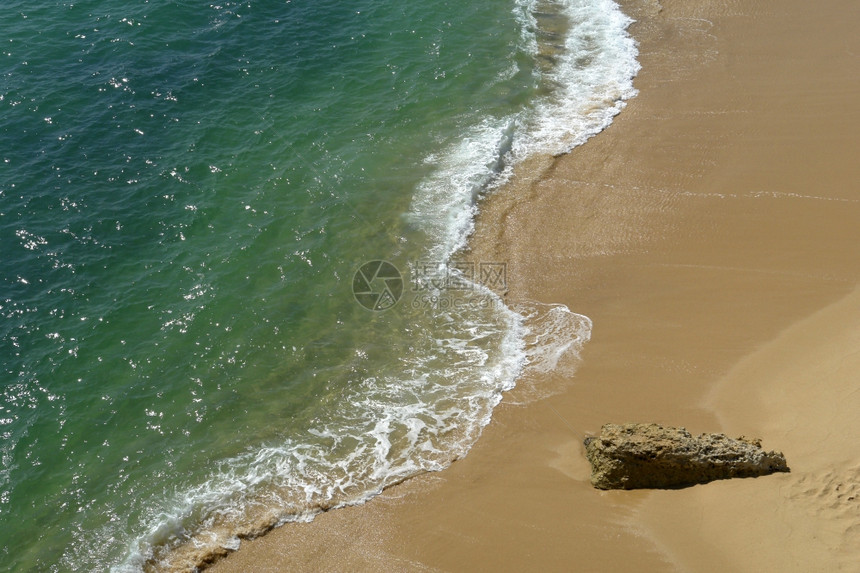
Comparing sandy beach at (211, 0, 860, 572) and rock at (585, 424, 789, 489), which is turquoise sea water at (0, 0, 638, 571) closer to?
sandy beach at (211, 0, 860, 572)

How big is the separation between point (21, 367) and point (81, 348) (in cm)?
107

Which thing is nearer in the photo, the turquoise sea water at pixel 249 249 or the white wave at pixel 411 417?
the white wave at pixel 411 417

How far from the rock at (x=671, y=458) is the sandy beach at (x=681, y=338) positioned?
0.19 metres

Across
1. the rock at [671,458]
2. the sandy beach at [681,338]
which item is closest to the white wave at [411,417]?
the sandy beach at [681,338]

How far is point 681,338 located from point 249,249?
9.22 m

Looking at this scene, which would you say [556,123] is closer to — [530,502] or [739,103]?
[739,103]

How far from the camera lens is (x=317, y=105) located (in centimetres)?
1945

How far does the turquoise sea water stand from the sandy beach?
0.74 metres

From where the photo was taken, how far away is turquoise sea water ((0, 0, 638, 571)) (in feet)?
36.9

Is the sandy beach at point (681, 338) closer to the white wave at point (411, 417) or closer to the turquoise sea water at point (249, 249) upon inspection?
the white wave at point (411, 417)

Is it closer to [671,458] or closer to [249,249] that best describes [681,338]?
[671,458]

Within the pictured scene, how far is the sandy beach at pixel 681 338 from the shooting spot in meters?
9.34

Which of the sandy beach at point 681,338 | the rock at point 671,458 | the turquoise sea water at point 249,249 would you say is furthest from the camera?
the turquoise sea water at point 249,249

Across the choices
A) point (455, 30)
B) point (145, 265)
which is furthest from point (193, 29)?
point (145, 265)
